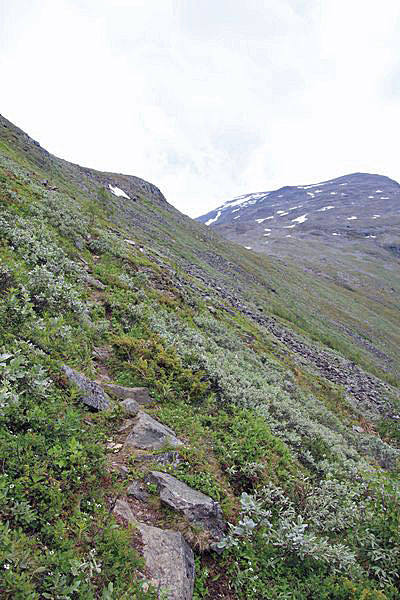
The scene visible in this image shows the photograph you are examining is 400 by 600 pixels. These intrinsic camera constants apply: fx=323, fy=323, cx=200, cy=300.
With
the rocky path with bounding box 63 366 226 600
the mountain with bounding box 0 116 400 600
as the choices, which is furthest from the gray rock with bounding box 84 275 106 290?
the rocky path with bounding box 63 366 226 600

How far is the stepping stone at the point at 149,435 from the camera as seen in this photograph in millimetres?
6434

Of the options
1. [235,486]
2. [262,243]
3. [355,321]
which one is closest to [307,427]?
[235,486]

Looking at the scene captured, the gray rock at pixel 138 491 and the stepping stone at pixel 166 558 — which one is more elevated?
the gray rock at pixel 138 491

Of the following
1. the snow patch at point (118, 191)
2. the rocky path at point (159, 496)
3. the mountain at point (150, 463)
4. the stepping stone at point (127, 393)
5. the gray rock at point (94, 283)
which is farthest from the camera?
the snow patch at point (118, 191)

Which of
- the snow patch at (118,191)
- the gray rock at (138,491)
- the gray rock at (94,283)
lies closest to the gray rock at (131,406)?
the gray rock at (138,491)

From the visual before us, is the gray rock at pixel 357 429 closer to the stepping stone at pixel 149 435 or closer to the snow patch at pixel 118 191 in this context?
the stepping stone at pixel 149 435

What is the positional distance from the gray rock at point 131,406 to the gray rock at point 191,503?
1747mm

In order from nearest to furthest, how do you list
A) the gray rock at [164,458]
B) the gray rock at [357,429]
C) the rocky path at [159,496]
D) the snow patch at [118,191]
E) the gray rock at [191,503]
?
the rocky path at [159,496] < the gray rock at [191,503] < the gray rock at [164,458] < the gray rock at [357,429] < the snow patch at [118,191]

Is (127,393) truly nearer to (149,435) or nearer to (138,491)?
(149,435)

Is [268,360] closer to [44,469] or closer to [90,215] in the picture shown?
[44,469]

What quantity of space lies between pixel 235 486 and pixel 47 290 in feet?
23.3

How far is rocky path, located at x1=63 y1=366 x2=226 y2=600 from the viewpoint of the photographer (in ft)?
14.6

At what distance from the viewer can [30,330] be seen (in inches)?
284

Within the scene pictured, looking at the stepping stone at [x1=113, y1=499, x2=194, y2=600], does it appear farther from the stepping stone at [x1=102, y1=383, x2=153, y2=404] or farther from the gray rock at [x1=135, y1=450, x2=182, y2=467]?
the stepping stone at [x1=102, y1=383, x2=153, y2=404]
